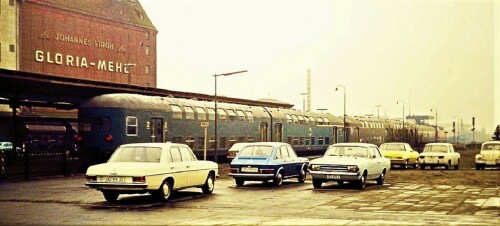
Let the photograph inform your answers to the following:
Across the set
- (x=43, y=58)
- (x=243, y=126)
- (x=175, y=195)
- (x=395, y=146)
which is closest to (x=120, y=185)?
(x=175, y=195)

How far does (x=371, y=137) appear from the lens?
8006 cm

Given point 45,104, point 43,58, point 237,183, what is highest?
point 43,58

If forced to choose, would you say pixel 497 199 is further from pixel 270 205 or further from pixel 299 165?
pixel 299 165

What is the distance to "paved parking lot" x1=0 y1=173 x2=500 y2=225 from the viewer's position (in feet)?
46.1

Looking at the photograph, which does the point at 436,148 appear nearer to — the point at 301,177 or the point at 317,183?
the point at 301,177

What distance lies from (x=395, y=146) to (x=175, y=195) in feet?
74.4

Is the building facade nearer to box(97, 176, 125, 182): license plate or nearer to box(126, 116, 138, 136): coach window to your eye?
box(126, 116, 138, 136): coach window

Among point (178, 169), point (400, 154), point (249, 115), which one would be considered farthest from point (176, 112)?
point (178, 169)

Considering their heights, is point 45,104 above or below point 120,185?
above

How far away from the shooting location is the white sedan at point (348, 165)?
74.8 ft

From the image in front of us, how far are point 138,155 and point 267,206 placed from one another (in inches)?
153

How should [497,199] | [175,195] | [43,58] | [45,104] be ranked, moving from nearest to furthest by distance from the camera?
[497,199] < [175,195] < [45,104] < [43,58]

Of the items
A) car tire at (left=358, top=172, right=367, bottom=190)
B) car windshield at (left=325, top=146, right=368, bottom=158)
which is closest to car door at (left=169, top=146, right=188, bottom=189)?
car tire at (left=358, top=172, right=367, bottom=190)

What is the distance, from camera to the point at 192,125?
42.4 meters
